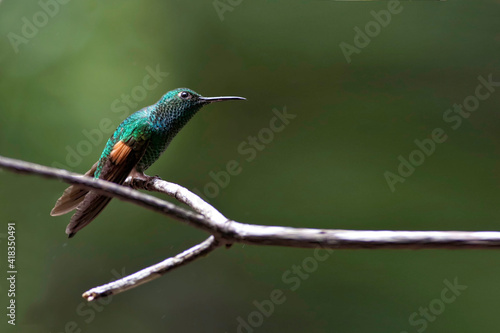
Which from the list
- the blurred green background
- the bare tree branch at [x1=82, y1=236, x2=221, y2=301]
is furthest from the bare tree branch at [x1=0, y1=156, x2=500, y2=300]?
the blurred green background

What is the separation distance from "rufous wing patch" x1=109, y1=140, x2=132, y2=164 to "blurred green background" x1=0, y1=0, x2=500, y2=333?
1994 mm

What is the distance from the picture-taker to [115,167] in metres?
2.27

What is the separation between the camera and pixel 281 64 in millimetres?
4684

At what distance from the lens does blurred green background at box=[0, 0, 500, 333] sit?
4.38 metres

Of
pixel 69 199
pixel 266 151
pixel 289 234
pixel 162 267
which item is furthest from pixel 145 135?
pixel 266 151

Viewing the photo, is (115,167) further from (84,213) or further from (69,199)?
(84,213)

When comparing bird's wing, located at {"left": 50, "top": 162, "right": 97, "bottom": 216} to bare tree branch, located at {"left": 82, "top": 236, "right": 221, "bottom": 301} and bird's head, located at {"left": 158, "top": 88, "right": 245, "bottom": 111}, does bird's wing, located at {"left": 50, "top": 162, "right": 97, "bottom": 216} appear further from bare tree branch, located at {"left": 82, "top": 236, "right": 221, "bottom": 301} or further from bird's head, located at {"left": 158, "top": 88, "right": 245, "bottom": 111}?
bare tree branch, located at {"left": 82, "top": 236, "right": 221, "bottom": 301}

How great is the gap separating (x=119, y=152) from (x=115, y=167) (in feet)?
0.29

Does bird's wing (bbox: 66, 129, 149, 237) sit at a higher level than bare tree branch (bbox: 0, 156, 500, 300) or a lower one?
lower

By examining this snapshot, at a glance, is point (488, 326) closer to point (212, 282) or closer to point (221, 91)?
point (212, 282)

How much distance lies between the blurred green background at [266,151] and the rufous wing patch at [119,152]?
199 centimetres

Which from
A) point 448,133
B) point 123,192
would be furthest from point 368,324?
point 123,192

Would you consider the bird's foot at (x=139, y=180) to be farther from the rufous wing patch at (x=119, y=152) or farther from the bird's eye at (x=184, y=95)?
the bird's eye at (x=184, y=95)

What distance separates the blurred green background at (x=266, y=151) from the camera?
4.38 metres
